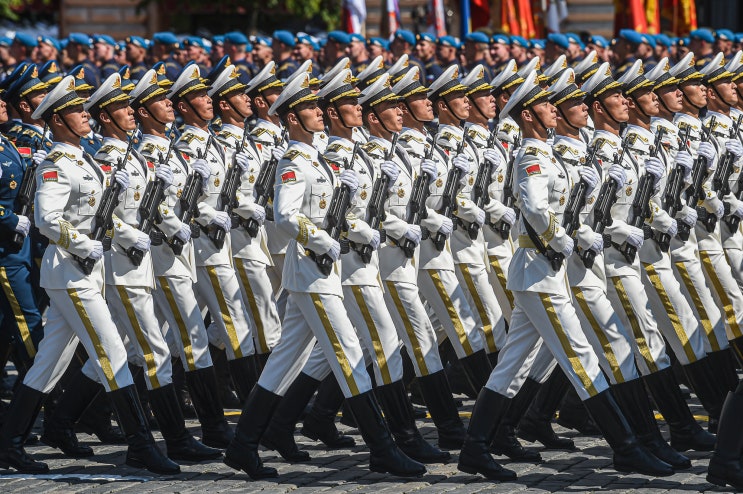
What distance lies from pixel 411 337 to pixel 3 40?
32.0ft

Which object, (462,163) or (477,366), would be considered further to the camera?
(477,366)

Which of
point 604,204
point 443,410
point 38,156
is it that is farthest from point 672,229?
point 38,156

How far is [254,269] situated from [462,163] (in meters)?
1.48

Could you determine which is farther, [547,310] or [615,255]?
[615,255]

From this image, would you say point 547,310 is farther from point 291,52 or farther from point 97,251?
point 291,52

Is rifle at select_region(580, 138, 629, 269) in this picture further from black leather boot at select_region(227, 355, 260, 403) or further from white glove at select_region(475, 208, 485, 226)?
black leather boot at select_region(227, 355, 260, 403)

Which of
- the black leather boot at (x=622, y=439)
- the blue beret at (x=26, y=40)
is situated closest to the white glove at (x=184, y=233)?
the black leather boot at (x=622, y=439)

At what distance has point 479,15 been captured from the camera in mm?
22531

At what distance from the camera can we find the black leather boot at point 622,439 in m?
7.72

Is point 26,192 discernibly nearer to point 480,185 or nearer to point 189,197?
point 189,197

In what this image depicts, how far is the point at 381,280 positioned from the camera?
8570mm

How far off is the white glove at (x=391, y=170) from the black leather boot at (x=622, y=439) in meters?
1.52

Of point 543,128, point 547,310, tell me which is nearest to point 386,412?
point 547,310

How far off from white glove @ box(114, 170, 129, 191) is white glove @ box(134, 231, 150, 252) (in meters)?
0.29
